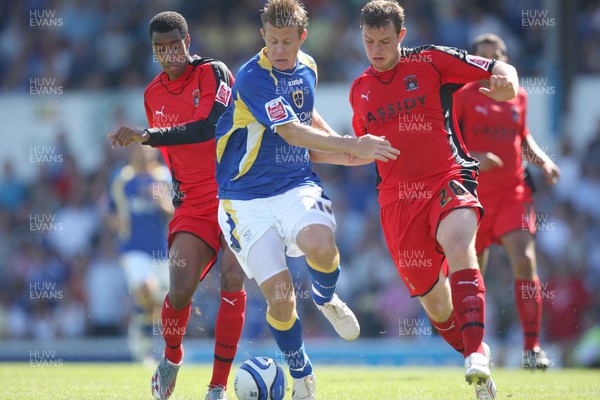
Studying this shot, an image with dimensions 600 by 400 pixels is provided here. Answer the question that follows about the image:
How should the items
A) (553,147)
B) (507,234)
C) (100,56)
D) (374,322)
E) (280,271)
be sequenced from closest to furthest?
(280,271) → (507,234) → (374,322) → (553,147) → (100,56)

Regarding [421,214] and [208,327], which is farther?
[208,327]

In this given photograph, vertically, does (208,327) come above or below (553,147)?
below

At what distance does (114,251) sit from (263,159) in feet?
34.1

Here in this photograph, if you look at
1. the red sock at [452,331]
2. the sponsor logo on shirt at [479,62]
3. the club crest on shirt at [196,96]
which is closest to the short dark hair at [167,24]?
the club crest on shirt at [196,96]

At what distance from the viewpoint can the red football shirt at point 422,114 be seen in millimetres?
7719

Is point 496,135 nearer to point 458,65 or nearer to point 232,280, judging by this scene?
point 458,65

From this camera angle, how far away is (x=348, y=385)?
9.20 m

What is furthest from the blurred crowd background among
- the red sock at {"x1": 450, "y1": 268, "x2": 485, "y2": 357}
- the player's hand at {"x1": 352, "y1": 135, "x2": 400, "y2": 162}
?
the player's hand at {"x1": 352, "y1": 135, "x2": 400, "y2": 162}

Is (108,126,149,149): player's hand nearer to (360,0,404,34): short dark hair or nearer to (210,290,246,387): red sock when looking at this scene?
(210,290,246,387): red sock

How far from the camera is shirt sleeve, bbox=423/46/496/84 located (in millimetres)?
7531

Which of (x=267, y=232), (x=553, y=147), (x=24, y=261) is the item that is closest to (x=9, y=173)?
(x=24, y=261)

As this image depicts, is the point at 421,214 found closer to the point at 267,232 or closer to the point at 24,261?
the point at 267,232

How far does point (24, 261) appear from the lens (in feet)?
60.3

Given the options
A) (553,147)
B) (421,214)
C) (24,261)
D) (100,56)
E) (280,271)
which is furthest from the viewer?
(100,56)
